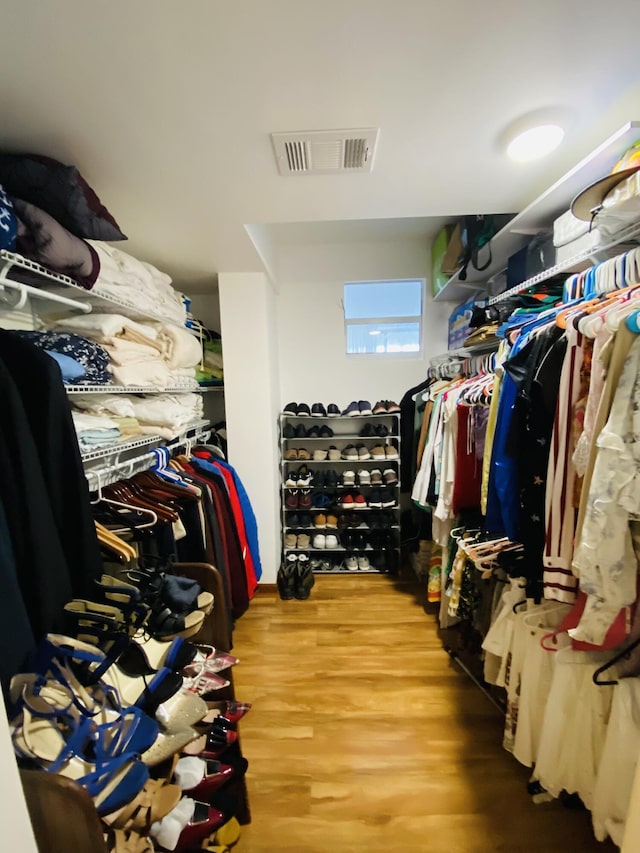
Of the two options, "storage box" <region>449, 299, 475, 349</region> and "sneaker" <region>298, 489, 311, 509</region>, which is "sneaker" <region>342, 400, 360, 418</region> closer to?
"sneaker" <region>298, 489, 311, 509</region>

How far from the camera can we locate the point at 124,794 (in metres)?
0.60

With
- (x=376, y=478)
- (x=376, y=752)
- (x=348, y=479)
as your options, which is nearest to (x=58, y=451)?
(x=376, y=752)

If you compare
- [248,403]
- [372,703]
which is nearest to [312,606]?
[372,703]

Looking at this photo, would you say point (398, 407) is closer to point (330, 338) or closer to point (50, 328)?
point (330, 338)

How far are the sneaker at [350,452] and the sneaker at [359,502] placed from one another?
318 mm

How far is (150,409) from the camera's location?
5.26ft

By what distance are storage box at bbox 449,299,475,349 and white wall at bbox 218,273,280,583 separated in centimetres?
133

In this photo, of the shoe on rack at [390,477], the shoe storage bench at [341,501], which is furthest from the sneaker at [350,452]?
the shoe on rack at [390,477]

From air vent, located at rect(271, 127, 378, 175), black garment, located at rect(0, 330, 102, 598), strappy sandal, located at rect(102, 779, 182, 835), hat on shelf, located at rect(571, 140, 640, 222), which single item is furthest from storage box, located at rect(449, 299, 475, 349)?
strappy sandal, located at rect(102, 779, 182, 835)

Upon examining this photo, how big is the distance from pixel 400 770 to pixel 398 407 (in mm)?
2021

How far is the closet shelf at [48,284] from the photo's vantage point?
3.03ft

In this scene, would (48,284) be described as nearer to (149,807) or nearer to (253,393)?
(253,393)

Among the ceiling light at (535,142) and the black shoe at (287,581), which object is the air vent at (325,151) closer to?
the ceiling light at (535,142)

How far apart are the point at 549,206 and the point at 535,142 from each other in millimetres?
328
